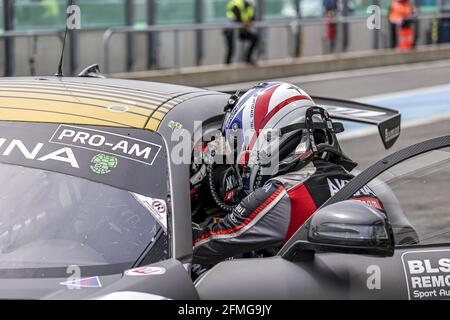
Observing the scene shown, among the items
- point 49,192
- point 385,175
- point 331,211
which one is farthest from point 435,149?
point 49,192

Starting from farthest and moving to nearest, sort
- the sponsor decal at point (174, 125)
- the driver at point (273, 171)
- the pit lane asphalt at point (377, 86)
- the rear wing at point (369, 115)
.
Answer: the pit lane asphalt at point (377, 86)
the rear wing at point (369, 115)
the sponsor decal at point (174, 125)
the driver at point (273, 171)

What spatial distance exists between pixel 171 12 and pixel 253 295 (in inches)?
849

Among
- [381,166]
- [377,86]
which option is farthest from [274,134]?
[377,86]

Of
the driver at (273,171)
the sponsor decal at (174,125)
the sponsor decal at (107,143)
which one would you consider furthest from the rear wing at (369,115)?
the sponsor decal at (107,143)

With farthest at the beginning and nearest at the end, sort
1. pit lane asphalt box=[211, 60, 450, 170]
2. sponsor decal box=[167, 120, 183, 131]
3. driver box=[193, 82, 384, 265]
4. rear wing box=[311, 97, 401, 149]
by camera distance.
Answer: pit lane asphalt box=[211, 60, 450, 170] → rear wing box=[311, 97, 401, 149] → sponsor decal box=[167, 120, 183, 131] → driver box=[193, 82, 384, 265]

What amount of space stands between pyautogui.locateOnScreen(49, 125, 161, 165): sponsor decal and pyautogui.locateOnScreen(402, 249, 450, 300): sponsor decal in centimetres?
99

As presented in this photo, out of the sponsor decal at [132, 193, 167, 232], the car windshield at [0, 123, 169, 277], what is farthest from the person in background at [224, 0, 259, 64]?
the sponsor decal at [132, 193, 167, 232]

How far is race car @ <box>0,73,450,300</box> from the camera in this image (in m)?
3.40

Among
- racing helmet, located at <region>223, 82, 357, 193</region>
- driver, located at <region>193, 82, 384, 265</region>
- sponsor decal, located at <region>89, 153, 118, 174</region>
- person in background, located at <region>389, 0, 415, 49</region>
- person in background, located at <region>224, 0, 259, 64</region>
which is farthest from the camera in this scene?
person in background, located at <region>389, 0, 415, 49</region>

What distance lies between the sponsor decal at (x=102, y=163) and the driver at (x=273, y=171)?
0.43m

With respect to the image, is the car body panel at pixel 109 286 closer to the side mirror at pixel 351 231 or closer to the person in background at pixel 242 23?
the side mirror at pixel 351 231

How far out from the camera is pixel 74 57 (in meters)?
20.4

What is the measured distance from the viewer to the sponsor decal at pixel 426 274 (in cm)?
364

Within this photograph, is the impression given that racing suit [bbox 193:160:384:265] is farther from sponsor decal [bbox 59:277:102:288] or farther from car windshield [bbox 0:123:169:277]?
sponsor decal [bbox 59:277:102:288]
